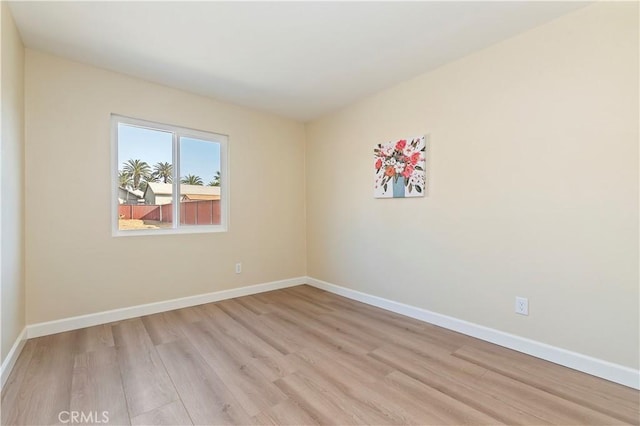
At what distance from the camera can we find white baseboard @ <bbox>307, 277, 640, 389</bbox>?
1808 millimetres

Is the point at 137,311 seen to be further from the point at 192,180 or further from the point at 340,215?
the point at 340,215

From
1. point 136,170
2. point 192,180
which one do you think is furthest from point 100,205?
point 192,180

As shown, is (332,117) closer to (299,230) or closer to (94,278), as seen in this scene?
(299,230)

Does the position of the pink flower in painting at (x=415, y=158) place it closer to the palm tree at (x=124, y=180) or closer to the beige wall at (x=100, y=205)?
the beige wall at (x=100, y=205)

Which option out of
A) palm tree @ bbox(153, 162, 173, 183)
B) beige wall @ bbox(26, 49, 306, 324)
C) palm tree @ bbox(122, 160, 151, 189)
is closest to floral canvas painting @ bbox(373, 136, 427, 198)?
beige wall @ bbox(26, 49, 306, 324)

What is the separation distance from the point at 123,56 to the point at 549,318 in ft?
13.0

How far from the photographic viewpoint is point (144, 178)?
308 cm

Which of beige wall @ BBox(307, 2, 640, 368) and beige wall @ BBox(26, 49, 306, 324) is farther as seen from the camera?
beige wall @ BBox(26, 49, 306, 324)

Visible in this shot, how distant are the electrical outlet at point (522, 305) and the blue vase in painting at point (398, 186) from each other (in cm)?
133

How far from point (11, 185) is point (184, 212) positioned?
57.5 inches

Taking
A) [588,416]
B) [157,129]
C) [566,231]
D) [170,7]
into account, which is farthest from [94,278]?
[566,231]

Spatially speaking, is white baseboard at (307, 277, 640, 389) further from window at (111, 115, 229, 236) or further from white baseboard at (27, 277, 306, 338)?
window at (111, 115, 229, 236)

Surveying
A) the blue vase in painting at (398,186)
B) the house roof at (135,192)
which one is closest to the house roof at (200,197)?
the house roof at (135,192)

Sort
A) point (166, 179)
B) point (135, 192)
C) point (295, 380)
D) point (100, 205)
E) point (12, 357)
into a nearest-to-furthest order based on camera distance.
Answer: point (295, 380) → point (12, 357) → point (100, 205) → point (135, 192) → point (166, 179)
